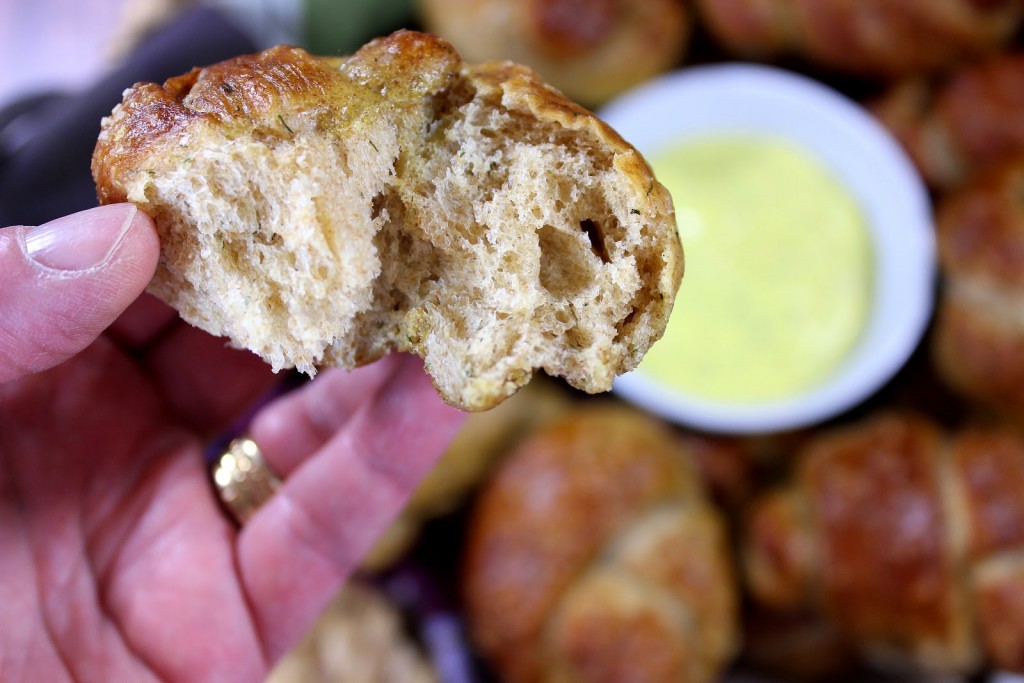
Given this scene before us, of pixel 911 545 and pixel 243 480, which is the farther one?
pixel 911 545

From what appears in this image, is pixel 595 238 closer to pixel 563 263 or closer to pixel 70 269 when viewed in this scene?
pixel 563 263

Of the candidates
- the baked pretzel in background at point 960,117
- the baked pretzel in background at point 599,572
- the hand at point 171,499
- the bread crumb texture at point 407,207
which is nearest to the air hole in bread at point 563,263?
the bread crumb texture at point 407,207

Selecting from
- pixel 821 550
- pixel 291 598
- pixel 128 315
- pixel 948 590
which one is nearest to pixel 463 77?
pixel 128 315

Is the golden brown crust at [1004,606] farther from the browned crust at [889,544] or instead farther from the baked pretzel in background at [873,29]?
the baked pretzel in background at [873,29]

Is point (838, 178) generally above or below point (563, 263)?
below

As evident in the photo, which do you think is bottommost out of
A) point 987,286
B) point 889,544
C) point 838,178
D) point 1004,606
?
point 1004,606

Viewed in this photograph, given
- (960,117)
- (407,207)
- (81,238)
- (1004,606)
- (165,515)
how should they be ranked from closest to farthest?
(81,238) < (407,207) < (165,515) < (1004,606) < (960,117)

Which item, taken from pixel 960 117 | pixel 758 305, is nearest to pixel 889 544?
pixel 758 305
